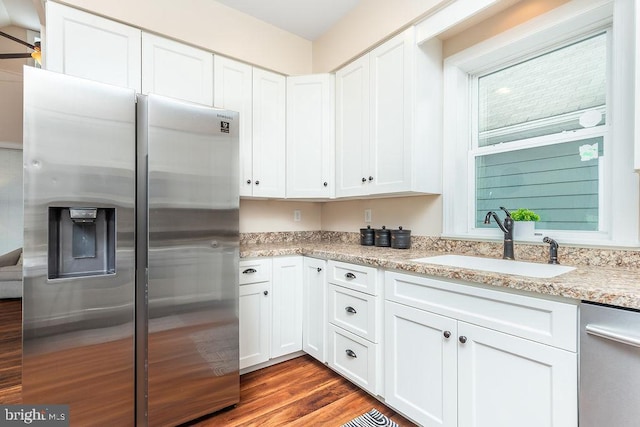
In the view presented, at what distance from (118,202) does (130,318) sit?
576mm

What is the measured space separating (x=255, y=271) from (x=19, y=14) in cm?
428

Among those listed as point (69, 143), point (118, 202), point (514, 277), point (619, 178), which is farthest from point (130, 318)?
point (619, 178)

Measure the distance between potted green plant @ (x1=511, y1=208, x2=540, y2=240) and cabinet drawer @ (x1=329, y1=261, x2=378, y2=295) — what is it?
2.82 ft

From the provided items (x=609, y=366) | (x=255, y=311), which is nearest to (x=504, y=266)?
(x=609, y=366)

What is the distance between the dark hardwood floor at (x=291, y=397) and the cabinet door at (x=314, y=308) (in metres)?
0.16

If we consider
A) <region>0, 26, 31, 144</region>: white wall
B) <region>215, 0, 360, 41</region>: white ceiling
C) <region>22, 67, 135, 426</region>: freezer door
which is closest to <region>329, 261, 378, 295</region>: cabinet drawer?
<region>22, 67, 135, 426</region>: freezer door

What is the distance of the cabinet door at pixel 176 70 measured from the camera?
197 cm

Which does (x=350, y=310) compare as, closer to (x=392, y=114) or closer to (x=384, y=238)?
(x=384, y=238)

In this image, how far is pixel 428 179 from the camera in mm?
2010

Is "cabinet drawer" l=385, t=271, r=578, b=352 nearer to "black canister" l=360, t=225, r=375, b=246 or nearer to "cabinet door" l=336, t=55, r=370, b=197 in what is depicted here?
"black canister" l=360, t=225, r=375, b=246

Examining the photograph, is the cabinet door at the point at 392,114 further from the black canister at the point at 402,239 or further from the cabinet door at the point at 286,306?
the cabinet door at the point at 286,306

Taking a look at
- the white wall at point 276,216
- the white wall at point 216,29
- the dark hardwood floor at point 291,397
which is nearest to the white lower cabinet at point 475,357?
the dark hardwood floor at point 291,397

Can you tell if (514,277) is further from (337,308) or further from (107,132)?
(107,132)

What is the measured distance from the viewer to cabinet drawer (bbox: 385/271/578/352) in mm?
1027
